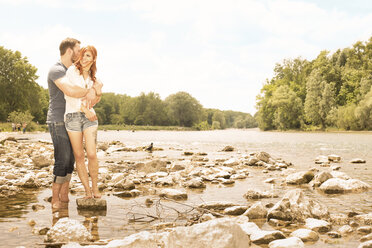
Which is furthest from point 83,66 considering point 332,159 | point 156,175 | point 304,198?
point 332,159

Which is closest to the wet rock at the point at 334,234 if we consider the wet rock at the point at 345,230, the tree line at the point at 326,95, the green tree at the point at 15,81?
the wet rock at the point at 345,230

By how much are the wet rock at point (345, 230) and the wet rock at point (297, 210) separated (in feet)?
1.77

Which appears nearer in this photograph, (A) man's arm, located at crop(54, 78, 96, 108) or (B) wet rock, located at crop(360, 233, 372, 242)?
(B) wet rock, located at crop(360, 233, 372, 242)

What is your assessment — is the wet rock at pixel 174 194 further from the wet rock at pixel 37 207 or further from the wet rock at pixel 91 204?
the wet rock at pixel 37 207

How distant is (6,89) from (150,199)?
70865mm

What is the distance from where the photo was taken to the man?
4.45m

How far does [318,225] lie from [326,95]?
6775 centimetres

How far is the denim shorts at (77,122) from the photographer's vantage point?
4441 mm

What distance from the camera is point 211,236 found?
257 cm

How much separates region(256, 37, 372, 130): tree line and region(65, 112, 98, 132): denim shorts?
57.4 meters

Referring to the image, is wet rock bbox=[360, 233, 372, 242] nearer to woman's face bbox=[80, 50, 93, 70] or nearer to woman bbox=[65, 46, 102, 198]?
woman bbox=[65, 46, 102, 198]

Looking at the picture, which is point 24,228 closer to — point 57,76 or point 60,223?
point 60,223

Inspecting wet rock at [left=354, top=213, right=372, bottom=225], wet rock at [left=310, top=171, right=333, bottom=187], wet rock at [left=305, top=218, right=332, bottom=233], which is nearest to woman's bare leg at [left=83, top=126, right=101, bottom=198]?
wet rock at [left=305, top=218, right=332, bottom=233]

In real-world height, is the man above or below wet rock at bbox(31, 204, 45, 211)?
above
